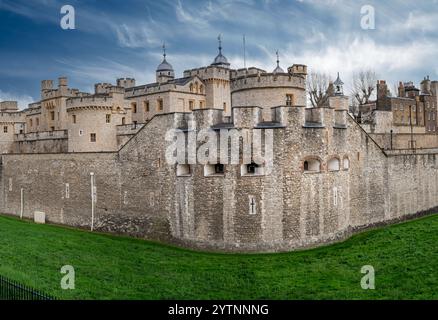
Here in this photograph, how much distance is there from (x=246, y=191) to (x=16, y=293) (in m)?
9.23

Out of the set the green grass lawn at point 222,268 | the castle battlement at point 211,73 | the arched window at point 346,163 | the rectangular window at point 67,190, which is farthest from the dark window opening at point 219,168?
the castle battlement at point 211,73

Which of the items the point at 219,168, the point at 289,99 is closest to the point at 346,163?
the point at 289,99

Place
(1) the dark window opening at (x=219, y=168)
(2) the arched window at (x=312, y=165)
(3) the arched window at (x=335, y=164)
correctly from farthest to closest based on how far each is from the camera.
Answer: (3) the arched window at (x=335, y=164) → (2) the arched window at (x=312, y=165) → (1) the dark window opening at (x=219, y=168)

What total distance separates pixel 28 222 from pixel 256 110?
1649cm

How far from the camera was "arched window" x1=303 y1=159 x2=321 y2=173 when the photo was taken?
19688 millimetres

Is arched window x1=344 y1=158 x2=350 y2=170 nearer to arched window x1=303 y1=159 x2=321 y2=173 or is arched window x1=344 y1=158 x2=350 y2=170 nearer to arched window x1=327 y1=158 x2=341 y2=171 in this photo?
arched window x1=327 y1=158 x2=341 y2=171

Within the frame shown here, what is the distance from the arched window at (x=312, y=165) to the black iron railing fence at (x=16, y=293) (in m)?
11.3

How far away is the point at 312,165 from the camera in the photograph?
781 inches

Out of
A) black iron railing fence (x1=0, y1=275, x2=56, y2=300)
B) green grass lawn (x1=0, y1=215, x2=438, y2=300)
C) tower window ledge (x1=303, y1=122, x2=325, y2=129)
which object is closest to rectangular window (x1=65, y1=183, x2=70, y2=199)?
green grass lawn (x1=0, y1=215, x2=438, y2=300)

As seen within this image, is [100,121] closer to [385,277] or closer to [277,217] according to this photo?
[277,217]

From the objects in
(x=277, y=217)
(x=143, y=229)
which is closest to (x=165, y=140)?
(x=143, y=229)

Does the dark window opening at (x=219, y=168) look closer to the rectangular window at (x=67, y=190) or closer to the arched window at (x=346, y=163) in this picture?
the arched window at (x=346, y=163)

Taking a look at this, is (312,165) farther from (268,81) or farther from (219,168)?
(268,81)

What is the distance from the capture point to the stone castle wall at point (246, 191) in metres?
18.9
